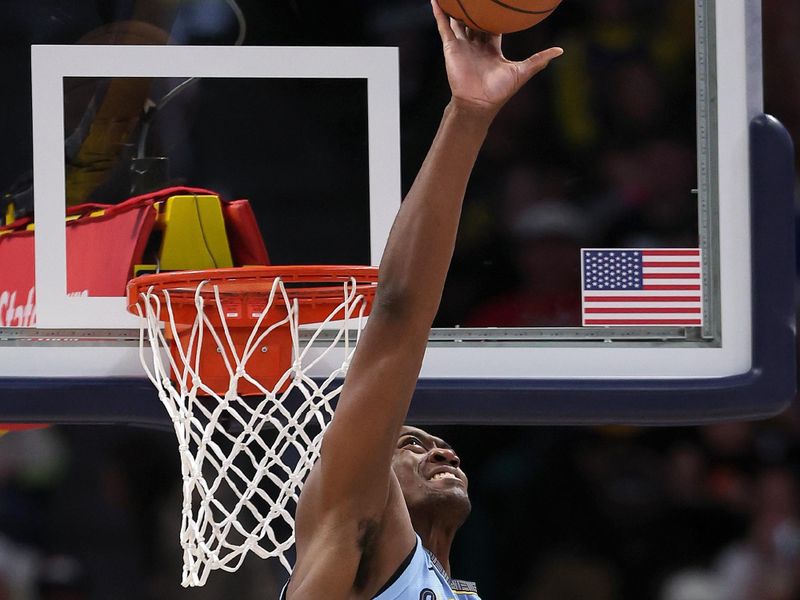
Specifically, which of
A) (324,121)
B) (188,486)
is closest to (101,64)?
(324,121)

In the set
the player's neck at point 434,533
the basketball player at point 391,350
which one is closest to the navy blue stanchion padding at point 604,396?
the player's neck at point 434,533

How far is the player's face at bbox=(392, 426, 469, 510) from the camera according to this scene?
2.30 meters

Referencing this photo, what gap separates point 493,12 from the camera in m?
1.51

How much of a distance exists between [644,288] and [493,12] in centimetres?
161

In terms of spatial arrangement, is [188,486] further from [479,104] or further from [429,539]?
[479,104]

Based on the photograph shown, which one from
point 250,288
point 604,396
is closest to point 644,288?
point 604,396

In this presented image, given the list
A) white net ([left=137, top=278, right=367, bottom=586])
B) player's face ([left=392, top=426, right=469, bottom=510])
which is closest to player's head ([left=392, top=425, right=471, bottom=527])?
player's face ([left=392, top=426, right=469, bottom=510])

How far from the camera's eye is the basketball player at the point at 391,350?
136 centimetres

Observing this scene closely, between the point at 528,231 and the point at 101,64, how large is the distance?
3.95 ft

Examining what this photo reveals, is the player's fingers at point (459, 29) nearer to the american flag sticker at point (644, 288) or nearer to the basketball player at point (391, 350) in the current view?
the basketball player at point (391, 350)

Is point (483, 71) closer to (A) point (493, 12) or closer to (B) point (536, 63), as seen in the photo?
(B) point (536, 63)

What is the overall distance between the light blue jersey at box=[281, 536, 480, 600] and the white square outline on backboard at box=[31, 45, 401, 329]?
1092 millimetres

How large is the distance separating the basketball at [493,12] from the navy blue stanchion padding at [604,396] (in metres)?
A: 1.43

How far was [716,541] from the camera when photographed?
455 centimetres
